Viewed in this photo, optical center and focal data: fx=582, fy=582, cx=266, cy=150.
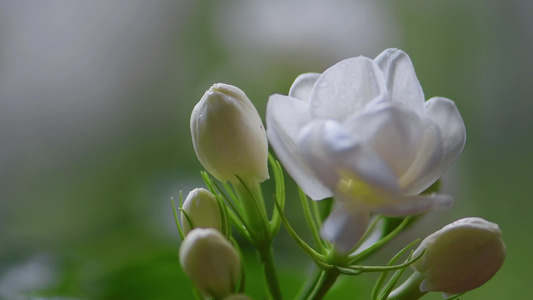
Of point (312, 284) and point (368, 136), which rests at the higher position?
point (368, 136)

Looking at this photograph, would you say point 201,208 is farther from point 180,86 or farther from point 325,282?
point 180,86

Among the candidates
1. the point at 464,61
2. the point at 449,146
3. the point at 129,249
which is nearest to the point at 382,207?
the point at 449,146

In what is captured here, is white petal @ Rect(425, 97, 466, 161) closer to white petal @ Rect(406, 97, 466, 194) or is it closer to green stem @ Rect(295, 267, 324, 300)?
white petal @ Rect(406, 97, 466, 194)

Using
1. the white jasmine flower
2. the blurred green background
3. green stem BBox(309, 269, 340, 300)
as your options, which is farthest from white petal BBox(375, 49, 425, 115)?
the blurred green background

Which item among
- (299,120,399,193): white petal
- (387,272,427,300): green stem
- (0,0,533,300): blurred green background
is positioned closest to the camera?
(299,120,399,193): white petal

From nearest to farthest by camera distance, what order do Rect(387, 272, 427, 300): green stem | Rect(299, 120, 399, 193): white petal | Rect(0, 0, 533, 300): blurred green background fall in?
Rect(299, 120, 399, 193): white petal → Rect(387, 272, 427, 300): green stem → Rect(0, 0, 533, 300): blurred green background

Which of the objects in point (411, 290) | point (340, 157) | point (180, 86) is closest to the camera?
point (340, 157)

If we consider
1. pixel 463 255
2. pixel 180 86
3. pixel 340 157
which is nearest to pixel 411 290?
pixel 463 255
